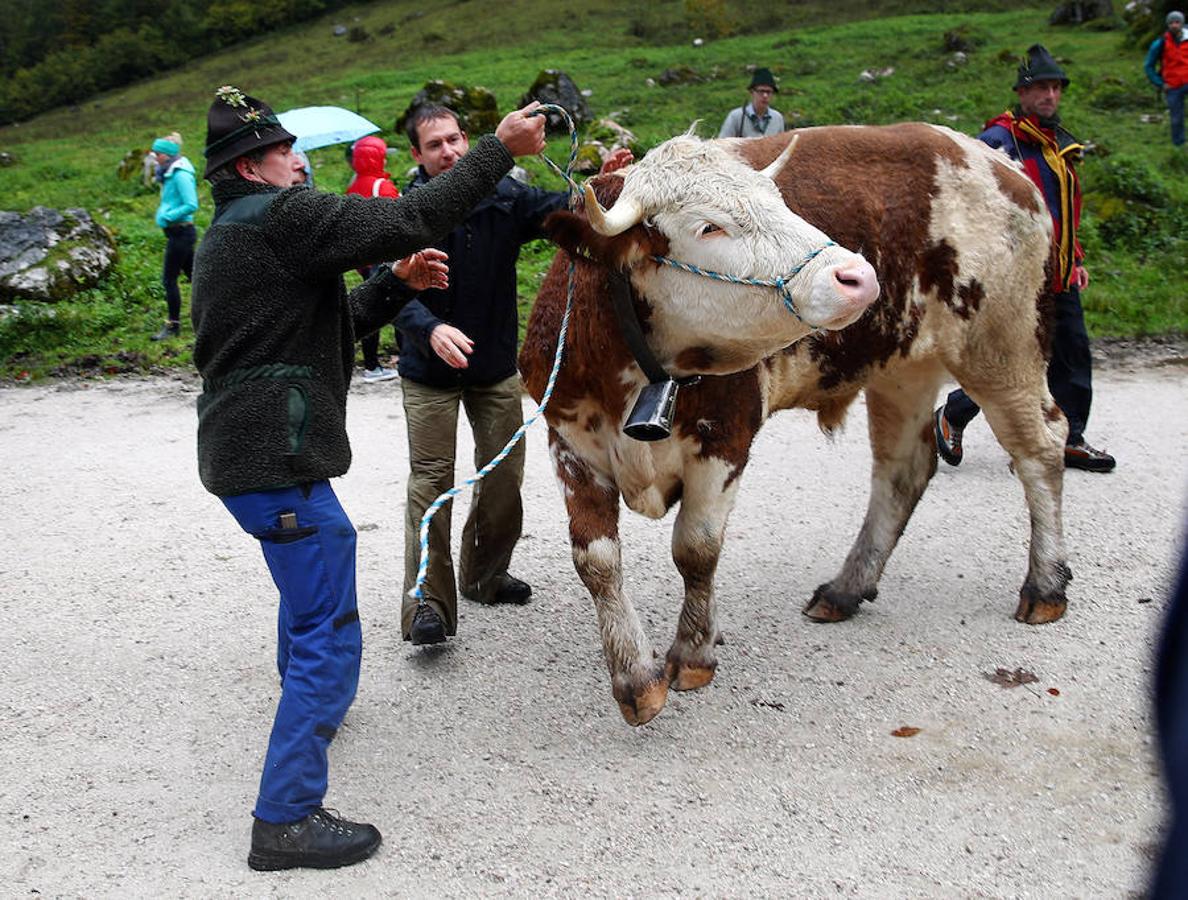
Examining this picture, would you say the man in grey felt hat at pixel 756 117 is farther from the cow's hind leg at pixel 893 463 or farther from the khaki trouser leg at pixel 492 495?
the khaki trouser leg at pixel 492 495

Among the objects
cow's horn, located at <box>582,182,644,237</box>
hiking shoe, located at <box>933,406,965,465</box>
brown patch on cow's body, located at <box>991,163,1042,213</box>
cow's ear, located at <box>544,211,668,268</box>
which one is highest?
cow's horn, located at <box>582,182,644,237</box>

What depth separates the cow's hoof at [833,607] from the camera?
5.34 meters

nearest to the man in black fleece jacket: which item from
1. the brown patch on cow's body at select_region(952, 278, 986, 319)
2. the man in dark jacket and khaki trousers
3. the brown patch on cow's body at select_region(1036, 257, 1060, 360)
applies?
the man in dark jacket and khaki trousers

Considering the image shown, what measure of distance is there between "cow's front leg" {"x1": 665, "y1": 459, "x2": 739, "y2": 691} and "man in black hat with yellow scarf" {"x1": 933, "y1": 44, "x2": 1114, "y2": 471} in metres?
2.21

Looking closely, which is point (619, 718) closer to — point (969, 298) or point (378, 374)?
point (969, 298)

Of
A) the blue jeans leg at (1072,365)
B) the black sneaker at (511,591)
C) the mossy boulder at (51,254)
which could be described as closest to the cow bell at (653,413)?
the black sneaker at (511,591)

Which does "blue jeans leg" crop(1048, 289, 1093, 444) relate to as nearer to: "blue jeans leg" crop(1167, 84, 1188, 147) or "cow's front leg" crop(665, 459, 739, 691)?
"cow's front leg" crop(665, 459, 739, 691)

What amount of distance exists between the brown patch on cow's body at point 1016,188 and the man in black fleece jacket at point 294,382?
8.15 ft

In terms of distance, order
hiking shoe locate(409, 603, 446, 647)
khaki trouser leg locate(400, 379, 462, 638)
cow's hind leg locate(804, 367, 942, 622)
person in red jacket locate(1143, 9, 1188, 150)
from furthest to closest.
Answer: person in red jacket locate(1143, 9, 1188, 150) → cow's hind leg locate(804, 367, 942, 622) → khaki trouser leg locate(400, 379, 462, 638) → hiking shoe locate(409, 603, 446, 647)

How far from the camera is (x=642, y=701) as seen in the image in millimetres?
4191

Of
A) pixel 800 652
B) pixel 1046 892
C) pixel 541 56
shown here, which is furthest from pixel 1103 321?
pixel 541 56

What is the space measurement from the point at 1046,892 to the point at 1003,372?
2570 mm

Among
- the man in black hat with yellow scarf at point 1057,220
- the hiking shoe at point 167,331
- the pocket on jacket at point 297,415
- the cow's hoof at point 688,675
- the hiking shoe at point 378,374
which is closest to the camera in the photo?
the pocket on jacket at point 297,415

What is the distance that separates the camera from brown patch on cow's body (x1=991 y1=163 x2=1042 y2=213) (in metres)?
5.22
